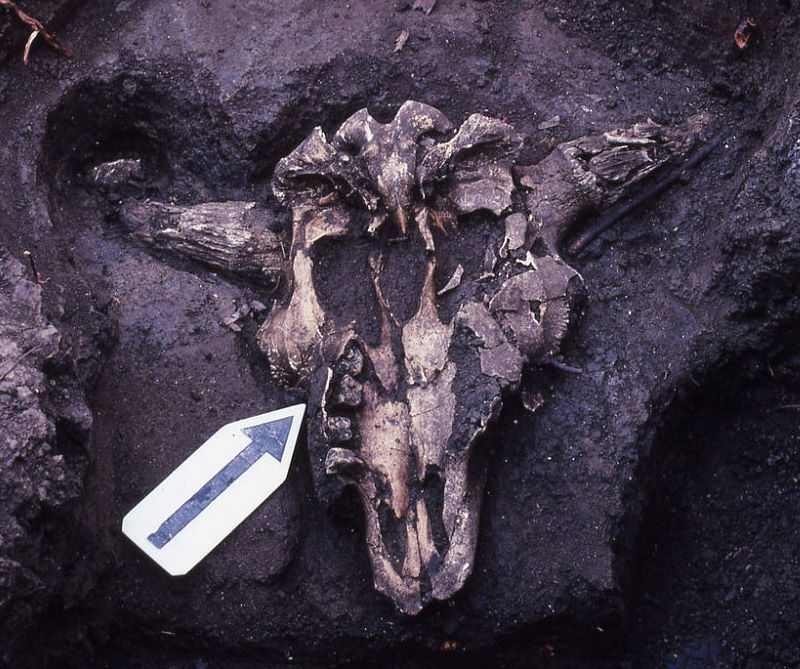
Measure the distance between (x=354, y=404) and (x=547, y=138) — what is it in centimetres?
135

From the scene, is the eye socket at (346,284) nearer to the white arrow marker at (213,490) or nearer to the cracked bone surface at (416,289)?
the cracked bone surface at (416,289)

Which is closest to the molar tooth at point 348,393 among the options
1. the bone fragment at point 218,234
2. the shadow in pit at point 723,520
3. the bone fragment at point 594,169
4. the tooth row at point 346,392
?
the tooth row at point 346,392

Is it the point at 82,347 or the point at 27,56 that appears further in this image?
the point at 27,56

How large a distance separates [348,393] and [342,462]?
24 centimetres

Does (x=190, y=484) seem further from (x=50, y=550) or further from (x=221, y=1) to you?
(x=221, y=1)

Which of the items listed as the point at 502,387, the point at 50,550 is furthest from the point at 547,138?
the point at 50,550

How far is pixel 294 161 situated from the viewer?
11.6ft

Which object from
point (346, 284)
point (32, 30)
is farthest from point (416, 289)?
point (32, 30)

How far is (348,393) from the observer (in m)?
3.20

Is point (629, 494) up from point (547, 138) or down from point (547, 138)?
down

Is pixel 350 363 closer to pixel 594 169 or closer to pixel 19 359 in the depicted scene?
pixel 19 359

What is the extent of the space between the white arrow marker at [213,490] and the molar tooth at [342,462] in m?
0.34

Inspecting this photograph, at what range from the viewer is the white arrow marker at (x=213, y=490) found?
3312mm

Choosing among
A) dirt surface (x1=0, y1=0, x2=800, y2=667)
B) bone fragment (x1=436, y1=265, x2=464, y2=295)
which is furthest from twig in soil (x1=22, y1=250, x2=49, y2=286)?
bone fragment (x1=436, y1=265, x2=464, y2=295)
